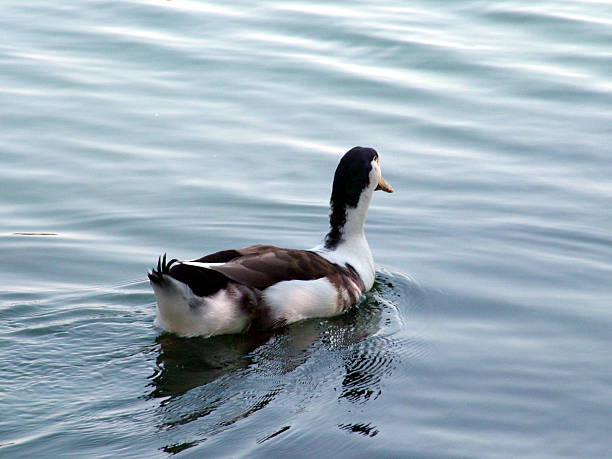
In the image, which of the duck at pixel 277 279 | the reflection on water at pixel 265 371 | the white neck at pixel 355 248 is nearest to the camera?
the reflection on water at pixel 265 371

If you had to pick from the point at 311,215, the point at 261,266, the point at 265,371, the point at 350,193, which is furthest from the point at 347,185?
the point at 265,371

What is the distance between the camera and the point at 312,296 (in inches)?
323

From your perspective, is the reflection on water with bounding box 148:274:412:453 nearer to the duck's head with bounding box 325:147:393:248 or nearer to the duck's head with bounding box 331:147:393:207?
the duck's head with bounding box 325:147:393:248

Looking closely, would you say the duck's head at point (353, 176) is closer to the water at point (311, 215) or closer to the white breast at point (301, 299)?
the water at point (311, 215)

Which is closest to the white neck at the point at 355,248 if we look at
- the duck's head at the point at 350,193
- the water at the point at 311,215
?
the duck's head at the point at 350,193

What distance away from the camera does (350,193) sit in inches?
359

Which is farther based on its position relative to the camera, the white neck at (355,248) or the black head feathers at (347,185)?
the black head feathers at (347,185)

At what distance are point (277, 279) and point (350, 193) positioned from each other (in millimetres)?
1439

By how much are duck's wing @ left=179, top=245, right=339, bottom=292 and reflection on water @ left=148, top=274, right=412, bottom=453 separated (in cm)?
39

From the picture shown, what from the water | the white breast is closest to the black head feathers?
the water

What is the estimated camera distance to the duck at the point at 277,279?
7.48m

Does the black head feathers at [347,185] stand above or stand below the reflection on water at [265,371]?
above

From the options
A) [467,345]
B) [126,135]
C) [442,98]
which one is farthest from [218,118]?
[467,345]

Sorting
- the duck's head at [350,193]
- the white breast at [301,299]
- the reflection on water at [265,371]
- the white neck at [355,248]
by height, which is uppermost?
the duck's head at [350,193]
